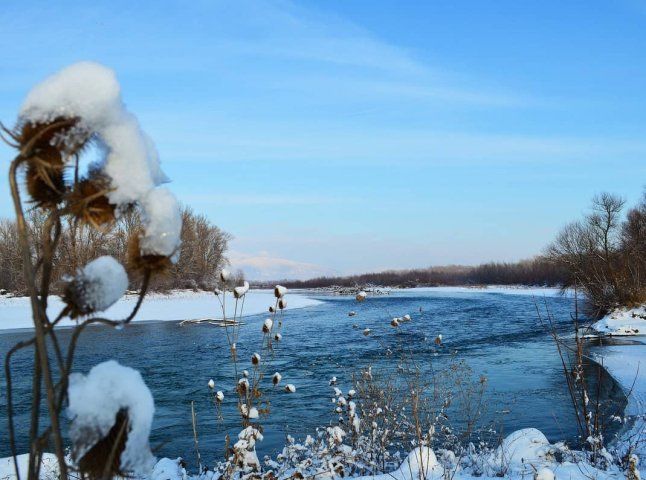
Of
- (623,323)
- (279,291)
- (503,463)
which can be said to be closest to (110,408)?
(279,291)

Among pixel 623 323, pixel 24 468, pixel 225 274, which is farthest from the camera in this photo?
pixel 623 323

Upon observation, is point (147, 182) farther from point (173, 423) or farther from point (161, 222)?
point (173, 423)

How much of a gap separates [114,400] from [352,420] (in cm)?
504

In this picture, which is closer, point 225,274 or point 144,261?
point 144,261

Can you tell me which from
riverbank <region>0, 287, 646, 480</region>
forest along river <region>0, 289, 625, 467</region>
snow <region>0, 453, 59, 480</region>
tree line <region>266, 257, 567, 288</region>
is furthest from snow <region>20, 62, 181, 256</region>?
tree line <region>266, 257, 567, 288</region>

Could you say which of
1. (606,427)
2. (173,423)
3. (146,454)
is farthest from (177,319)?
(146,454)

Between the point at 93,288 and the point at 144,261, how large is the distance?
0.12m

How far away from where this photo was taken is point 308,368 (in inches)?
472

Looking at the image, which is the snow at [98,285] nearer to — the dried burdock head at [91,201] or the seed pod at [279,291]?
the dried burdock head at [91,201]

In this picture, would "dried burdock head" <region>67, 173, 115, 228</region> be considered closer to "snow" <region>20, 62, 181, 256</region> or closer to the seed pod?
"snow" <region>20, 62, 181, 256</region>

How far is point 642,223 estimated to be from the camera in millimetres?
40469

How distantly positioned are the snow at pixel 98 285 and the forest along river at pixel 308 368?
3.27 metres

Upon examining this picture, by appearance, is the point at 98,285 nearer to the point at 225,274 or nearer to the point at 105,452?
the point at 105,452

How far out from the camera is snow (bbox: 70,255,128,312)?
996 millimetres
